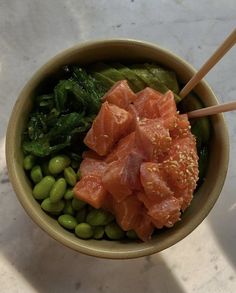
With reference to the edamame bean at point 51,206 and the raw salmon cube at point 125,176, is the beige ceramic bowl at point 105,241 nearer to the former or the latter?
the edamame bean at point 51,206

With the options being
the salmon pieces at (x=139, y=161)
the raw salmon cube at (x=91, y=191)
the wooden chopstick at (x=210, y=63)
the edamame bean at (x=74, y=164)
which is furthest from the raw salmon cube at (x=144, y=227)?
the wooden chopstick at (x=210, y=63)

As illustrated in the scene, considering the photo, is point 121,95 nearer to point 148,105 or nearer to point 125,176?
point 148,105

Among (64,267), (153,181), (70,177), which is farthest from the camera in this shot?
(64,267)

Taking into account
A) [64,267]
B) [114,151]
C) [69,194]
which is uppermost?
[114,151]

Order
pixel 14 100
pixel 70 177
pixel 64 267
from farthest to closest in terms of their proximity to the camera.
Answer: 1. pixel 14 100
2. pixel 64 267
3. pixel 70 177

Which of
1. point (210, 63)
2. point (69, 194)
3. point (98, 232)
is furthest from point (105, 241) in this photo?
point (210, 63)

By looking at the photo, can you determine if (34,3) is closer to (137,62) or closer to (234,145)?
(137,62)
